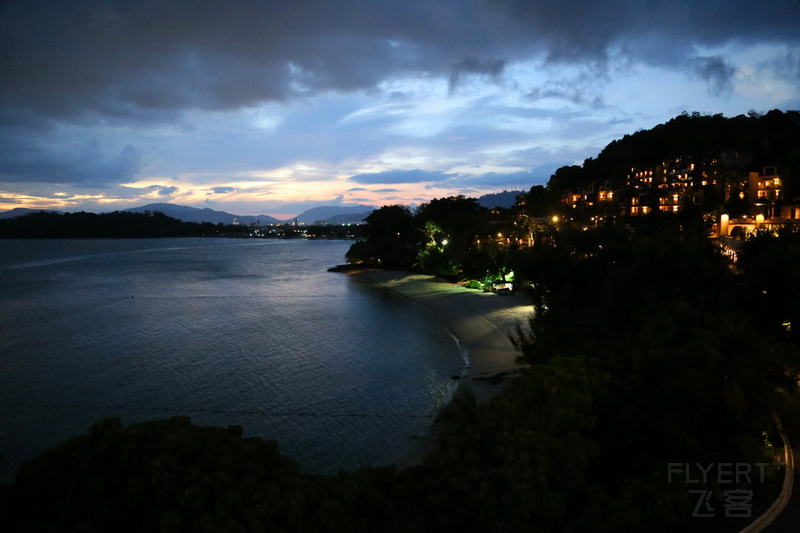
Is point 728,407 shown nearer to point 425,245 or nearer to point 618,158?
point 425,245

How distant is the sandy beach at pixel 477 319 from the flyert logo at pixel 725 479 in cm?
836

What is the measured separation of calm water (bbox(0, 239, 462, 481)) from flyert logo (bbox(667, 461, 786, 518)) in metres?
7.61

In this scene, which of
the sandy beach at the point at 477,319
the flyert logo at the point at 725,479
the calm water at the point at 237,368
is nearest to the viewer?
the flyert logo at the point at 725,479

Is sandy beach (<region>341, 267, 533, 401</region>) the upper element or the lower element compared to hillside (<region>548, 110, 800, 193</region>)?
lower

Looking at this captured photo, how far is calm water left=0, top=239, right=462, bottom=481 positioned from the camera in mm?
15328

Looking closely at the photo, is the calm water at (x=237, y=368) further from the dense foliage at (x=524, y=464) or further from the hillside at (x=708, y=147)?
the hillside at (x=708, y=147)

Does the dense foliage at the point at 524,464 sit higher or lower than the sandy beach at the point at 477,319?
higher

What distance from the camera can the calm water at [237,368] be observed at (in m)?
15.3

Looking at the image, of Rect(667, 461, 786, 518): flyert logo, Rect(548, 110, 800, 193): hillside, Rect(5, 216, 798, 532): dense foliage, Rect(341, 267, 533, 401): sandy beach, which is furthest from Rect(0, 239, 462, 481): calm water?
Rect(548, 110, 800, 193): hillside

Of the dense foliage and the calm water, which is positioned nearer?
the dense foliage

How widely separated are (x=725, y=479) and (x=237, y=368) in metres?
19.4

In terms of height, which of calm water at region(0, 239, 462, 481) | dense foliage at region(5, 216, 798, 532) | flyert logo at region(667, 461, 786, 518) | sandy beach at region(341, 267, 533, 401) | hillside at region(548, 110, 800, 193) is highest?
hillside at region(548, 110, 800, 193)

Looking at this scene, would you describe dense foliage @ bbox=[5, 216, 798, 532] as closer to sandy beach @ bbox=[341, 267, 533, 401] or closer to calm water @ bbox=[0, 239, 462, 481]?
calm water @ bbox=[0, 239, 462, 481]

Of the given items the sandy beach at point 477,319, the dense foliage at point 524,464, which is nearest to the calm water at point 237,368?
the sandy beach at point 477,319
